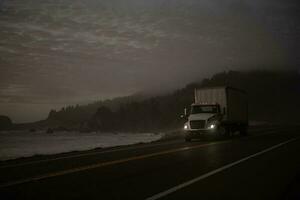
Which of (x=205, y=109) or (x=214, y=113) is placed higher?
(x=205, y=109)

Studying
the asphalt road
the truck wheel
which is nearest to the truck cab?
the truck wheel

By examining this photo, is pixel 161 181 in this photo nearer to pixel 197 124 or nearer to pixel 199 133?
pixel 199 133

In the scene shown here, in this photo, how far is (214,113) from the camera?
107 feet

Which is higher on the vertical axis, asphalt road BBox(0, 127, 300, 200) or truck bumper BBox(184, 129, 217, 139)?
truck bumper BBox(184, 129, 217, 139)

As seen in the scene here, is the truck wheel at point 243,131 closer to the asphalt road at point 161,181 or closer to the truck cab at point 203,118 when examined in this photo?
the truck cab at point 203,118

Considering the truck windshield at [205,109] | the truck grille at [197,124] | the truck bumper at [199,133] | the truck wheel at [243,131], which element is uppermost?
the truck windshield at [205,109]

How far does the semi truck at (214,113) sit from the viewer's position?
31828 millimetres

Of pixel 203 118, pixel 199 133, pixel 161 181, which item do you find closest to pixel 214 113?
pixel 203 118

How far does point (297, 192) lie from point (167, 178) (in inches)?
139

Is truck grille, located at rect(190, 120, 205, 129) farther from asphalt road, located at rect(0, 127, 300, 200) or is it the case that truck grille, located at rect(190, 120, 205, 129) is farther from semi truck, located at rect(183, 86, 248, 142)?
asphalt road, located at rect(0, 127, 300, 200)

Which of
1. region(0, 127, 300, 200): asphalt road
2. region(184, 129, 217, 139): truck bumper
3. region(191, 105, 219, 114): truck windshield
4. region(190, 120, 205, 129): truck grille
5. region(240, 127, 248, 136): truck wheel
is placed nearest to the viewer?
region(0, 127, 300, 200): asphalt road

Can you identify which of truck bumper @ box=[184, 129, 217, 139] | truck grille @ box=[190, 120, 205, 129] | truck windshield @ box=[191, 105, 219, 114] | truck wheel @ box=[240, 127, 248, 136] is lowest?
truck wheel @ box=[240, 127, 248, 136]

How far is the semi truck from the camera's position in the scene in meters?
31.8

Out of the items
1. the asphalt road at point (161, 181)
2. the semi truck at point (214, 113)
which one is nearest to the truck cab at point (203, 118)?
the semi truck at point (214, 113)
